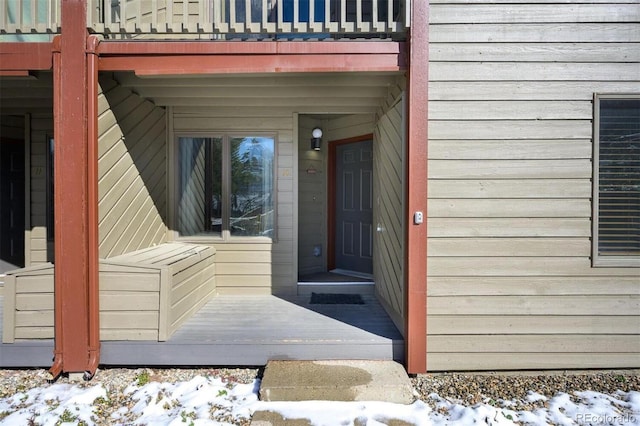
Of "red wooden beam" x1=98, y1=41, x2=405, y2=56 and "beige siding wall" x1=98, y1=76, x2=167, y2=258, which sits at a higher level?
"red wooden beam" x1=98, y1=41, x2=405, y2=56

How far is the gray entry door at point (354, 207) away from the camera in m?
4.67

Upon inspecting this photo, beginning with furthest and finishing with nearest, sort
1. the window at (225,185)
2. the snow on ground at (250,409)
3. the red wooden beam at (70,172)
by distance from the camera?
the window at (225,185)
the red wooden beam at (70,172)
the snow on ground at (250,409)

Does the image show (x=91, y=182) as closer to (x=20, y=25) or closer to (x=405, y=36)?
(x=20, y=25)

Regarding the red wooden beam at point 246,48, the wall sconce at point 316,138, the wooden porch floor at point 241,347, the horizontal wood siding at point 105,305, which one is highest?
the red wooden beam at point 246,48

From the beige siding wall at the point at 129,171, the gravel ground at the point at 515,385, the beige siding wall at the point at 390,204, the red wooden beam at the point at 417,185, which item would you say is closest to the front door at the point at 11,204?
the beige siding wall at the point at 129,171

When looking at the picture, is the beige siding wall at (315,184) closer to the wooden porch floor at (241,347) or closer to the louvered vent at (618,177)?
the wooden porch floor at (241,347)

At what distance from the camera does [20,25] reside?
97.8 inches

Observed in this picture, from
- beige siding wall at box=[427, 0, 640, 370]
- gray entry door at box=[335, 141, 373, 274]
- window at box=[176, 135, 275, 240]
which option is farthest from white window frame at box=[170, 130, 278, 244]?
beige siding wall at box=[427, 0, 640, 370]

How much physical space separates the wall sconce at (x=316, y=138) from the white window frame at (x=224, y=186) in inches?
32.4

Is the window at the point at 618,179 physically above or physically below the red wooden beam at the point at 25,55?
below

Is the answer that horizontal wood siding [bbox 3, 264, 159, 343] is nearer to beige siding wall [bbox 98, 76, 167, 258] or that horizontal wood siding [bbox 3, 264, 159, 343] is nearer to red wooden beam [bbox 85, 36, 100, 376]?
red wooden beam [bbox 85, 36, 100, 376]

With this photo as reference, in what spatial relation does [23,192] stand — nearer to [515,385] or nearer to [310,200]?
[310,200]

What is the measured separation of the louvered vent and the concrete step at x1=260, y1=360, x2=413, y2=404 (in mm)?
1835

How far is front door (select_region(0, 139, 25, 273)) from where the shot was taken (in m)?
4.11
